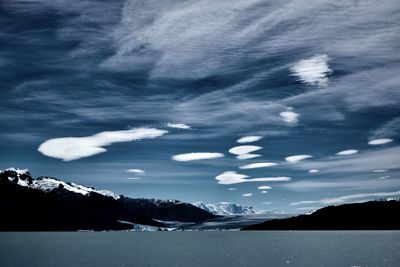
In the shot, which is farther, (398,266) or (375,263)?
(375,263)

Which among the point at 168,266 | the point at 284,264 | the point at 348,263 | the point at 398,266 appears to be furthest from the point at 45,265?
the point at 398,266

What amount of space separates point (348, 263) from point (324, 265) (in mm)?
11031

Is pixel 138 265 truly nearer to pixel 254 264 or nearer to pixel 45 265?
pixel 45 265

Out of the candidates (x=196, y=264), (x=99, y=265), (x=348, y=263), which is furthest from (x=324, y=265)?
(x=99, y=265)

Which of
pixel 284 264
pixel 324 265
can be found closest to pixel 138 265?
pixel 284 264

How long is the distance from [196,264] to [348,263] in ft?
164

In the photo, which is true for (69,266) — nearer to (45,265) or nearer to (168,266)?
(45,265)

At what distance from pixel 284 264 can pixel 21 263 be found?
87.3 m

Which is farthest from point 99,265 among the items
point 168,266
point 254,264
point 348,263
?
point 348,263

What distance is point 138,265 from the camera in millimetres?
138250

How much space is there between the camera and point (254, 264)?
453 feet

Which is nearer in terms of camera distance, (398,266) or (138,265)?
(398,266)

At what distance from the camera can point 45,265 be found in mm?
134875

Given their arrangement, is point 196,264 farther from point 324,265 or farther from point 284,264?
point 324,265
